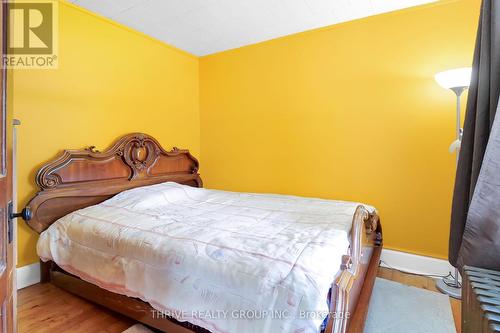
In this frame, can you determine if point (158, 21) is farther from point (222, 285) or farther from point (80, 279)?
point (222, 285)

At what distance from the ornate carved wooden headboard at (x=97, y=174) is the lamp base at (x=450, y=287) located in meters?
2.78

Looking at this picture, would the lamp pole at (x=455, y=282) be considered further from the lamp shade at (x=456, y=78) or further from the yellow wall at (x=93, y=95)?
the yellow wall at (x=93, y=95)

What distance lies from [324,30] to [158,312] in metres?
2.94

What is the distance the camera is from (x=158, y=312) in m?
1.48

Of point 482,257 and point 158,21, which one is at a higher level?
point 158,21

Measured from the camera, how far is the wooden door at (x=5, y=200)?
0.75 meters

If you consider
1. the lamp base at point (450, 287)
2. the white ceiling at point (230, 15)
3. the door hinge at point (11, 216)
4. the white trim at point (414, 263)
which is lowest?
the lamp base at point (450, 287)

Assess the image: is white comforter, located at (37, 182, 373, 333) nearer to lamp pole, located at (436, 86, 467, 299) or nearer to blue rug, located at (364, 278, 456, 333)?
blue rug, located at (364, 278, 456, 333)

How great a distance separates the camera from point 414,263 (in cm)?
246

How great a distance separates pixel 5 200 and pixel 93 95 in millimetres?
2046

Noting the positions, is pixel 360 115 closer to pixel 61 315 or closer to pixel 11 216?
pixel 11 216

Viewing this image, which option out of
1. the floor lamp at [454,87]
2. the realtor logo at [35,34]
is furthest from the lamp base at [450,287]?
the realtor logo at [35,34]

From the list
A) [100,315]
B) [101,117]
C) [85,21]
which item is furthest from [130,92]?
[100,315]

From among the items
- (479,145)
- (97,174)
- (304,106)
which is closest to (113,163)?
(97,174)
